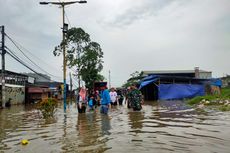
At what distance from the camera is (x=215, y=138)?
821 cm

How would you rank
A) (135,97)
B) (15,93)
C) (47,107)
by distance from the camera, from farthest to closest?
(15,93) < (47,107) < (135,97)

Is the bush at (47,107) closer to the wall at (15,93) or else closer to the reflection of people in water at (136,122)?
the reflection of people in water at (136,122)

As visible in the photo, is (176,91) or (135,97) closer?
(135,97)

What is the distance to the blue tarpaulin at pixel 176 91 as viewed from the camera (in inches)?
1412

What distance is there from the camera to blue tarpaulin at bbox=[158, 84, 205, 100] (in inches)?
1412

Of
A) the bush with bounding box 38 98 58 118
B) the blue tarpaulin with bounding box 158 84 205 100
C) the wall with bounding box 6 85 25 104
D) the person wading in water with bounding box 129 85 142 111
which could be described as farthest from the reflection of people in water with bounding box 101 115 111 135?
the wall with bounding box 6 85 25 104

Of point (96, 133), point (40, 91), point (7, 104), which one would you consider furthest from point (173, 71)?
point (96, 133)

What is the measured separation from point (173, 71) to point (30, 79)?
26.1 meters

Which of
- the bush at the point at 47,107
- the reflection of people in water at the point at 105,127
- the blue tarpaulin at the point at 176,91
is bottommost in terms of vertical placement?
the reflection of people in water at the point at 105,127

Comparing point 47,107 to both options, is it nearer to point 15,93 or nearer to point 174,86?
point 174,86

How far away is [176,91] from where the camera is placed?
36500 mm

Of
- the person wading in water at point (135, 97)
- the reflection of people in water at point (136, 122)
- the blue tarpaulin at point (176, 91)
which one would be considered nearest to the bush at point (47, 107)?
the person wading in water at point (135, 97)

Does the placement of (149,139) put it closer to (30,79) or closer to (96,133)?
(96,133)

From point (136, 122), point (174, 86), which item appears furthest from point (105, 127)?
point (174, 86)
